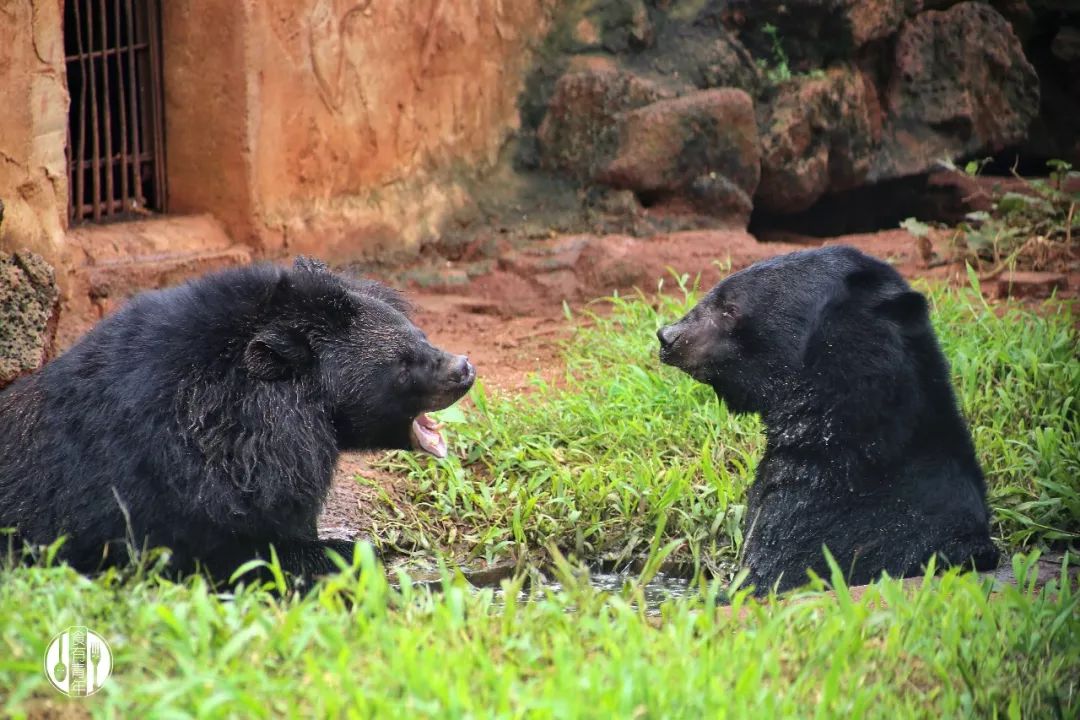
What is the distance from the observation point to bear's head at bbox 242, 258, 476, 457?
14.0 ft

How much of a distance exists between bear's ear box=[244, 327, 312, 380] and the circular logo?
124 cm

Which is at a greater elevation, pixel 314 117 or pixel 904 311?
pixel 314 117

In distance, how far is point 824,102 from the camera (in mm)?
10141

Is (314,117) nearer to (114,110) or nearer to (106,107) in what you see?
(114,110)

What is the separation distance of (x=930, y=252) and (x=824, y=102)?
2002 mm

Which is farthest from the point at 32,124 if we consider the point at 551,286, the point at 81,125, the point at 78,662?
the point at 78,662

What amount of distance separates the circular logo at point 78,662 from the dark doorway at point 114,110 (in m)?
4.90

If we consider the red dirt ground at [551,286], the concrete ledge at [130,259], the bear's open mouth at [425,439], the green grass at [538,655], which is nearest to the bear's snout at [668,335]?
the bear's open mouth at [425,439]

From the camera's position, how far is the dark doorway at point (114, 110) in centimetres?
761

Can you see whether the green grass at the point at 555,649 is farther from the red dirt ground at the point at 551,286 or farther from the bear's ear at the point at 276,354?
the red dirt ground at the point at 551,286

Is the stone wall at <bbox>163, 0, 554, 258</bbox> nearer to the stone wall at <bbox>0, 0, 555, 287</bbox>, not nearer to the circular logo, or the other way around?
the stone wall at <bbox>0, 0, 555, 287</bbox>

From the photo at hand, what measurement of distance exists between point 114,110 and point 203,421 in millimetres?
4534

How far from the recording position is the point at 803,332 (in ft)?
15.2

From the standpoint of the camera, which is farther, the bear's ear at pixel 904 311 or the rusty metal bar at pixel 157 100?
the rusty metal bar at pixel 157 100
